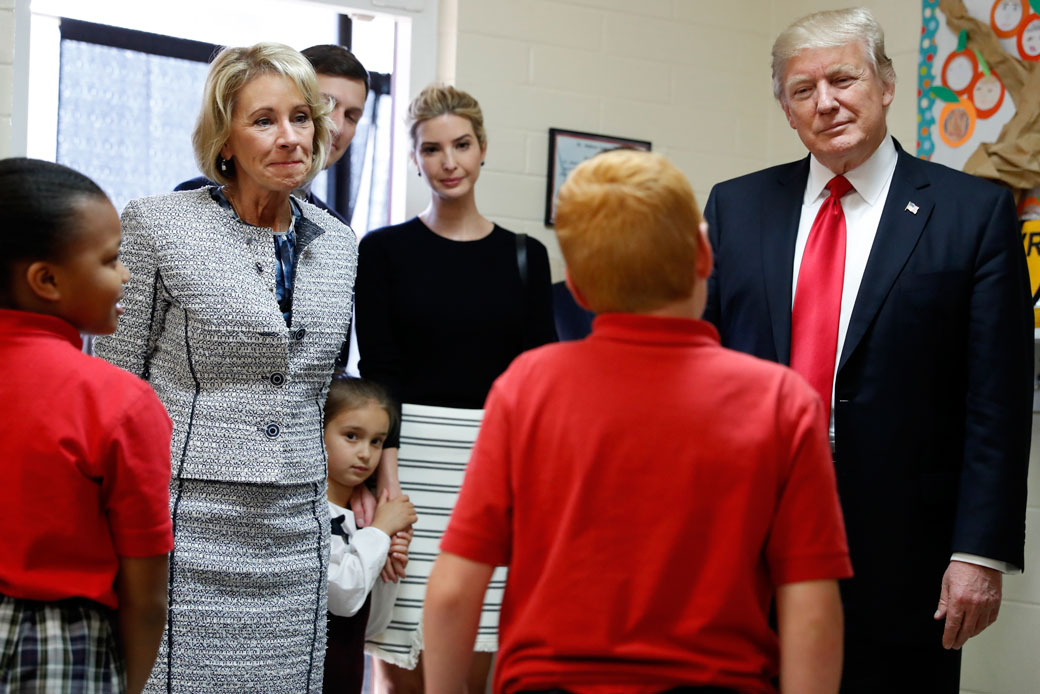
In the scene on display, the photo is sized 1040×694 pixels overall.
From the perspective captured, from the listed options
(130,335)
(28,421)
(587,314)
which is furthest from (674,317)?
(587,314)

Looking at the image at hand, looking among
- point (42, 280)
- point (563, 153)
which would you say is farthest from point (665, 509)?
point (563, 153)

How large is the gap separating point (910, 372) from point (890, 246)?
8.7 inches

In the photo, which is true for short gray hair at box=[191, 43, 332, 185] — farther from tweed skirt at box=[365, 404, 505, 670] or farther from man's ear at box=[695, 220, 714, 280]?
man's ear at box=[695, 220, 714, 280]

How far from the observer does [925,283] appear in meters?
1.75

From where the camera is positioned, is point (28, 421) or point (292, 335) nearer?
point (28, 421)

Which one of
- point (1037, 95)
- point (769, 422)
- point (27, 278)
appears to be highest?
point (1037, 95)

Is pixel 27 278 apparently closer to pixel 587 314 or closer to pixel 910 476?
pixel 910 476

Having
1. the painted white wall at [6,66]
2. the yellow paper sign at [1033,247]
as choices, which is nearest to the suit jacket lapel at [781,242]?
the yellow paper sign at [1033,247]

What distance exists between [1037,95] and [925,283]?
4.79 ft

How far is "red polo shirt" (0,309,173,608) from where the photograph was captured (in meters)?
1.21

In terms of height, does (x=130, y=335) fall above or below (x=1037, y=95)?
below

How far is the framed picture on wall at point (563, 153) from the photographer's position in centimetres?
337

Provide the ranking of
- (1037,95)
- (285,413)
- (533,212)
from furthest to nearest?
(533,212)
(1037,95)
(285,413)

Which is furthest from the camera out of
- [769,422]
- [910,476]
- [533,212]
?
[533,212]
